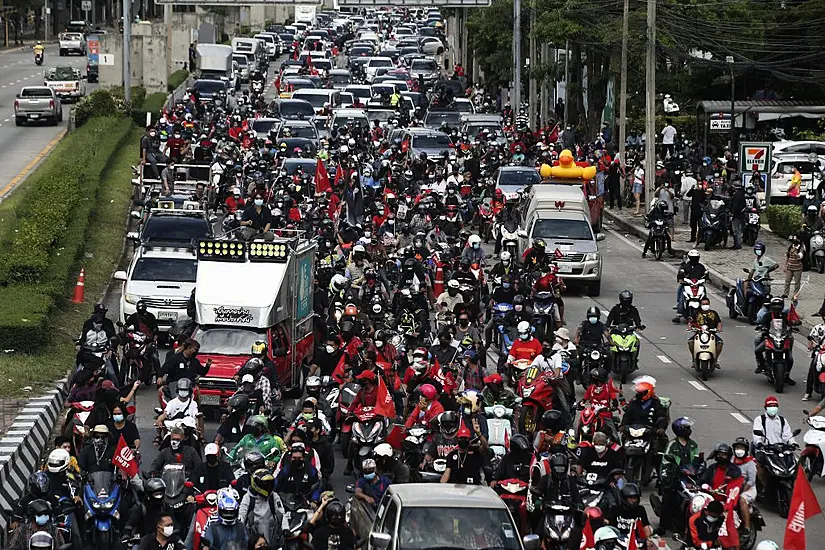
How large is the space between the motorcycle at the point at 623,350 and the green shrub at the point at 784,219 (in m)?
16.4

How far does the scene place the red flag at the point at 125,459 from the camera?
1850 cm

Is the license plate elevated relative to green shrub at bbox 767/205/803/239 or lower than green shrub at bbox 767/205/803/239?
lower

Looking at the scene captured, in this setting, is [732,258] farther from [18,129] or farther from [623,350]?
[18,129]

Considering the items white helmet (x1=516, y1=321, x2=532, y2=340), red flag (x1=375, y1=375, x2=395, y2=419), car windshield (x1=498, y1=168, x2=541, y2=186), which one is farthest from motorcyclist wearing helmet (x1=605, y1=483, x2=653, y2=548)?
car windshield (x1=498, y1=168, x2=541, y2=186)

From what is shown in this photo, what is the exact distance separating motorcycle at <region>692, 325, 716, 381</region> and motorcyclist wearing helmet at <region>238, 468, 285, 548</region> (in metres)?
11.9

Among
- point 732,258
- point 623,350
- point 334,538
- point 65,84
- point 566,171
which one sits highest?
point 65,84

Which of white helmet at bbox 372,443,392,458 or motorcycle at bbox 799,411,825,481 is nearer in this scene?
white helmet at bbox 372,443,392,458

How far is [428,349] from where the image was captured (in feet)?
78.5

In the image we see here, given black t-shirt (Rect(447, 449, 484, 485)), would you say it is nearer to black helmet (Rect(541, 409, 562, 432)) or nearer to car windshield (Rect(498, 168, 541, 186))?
black helmet (Rect(541, 409, 562, 432))

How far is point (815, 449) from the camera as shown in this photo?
2052 cm

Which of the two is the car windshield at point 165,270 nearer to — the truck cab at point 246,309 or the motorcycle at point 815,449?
the truck cab at point 246,309

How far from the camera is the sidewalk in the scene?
115 ft

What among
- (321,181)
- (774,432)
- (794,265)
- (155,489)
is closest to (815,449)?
(774,432)

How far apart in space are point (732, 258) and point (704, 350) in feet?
43.5
